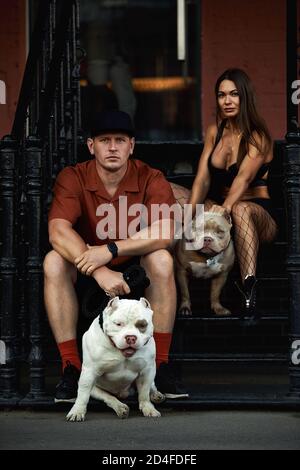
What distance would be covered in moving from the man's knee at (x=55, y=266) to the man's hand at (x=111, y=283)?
7.7 inches

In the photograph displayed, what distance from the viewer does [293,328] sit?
6812 millimetres

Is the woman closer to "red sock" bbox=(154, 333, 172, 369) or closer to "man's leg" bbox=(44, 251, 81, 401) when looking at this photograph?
"red sock" bbox=(154, 333, 172, 369)

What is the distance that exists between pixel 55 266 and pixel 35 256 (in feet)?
0.83

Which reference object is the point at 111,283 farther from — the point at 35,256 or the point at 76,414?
the point at 76,414

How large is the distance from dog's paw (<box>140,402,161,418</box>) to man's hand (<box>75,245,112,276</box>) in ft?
2.61

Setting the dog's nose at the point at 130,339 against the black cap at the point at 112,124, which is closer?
the dog's nose at the point at 130,339

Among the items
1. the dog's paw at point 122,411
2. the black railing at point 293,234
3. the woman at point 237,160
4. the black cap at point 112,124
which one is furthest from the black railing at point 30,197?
the black railing at point 293,234

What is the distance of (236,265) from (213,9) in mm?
3392

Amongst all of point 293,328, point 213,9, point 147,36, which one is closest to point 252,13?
point 213,9

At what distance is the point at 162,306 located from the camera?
671 centimetres

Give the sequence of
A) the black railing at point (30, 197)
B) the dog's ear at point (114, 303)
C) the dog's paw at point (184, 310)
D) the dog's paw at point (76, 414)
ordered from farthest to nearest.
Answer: the dog's paw at point (184, 310) < the black railing at point (30, 197) < the dog's paw at point (76, 414) < the dog's ear at point (114, 303)

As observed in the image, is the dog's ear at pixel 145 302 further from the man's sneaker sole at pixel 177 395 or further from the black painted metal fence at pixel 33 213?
the black painted metal fence at pixel 33 213

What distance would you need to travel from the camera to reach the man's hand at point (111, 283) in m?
6.57

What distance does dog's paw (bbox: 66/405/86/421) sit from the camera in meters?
6.38
